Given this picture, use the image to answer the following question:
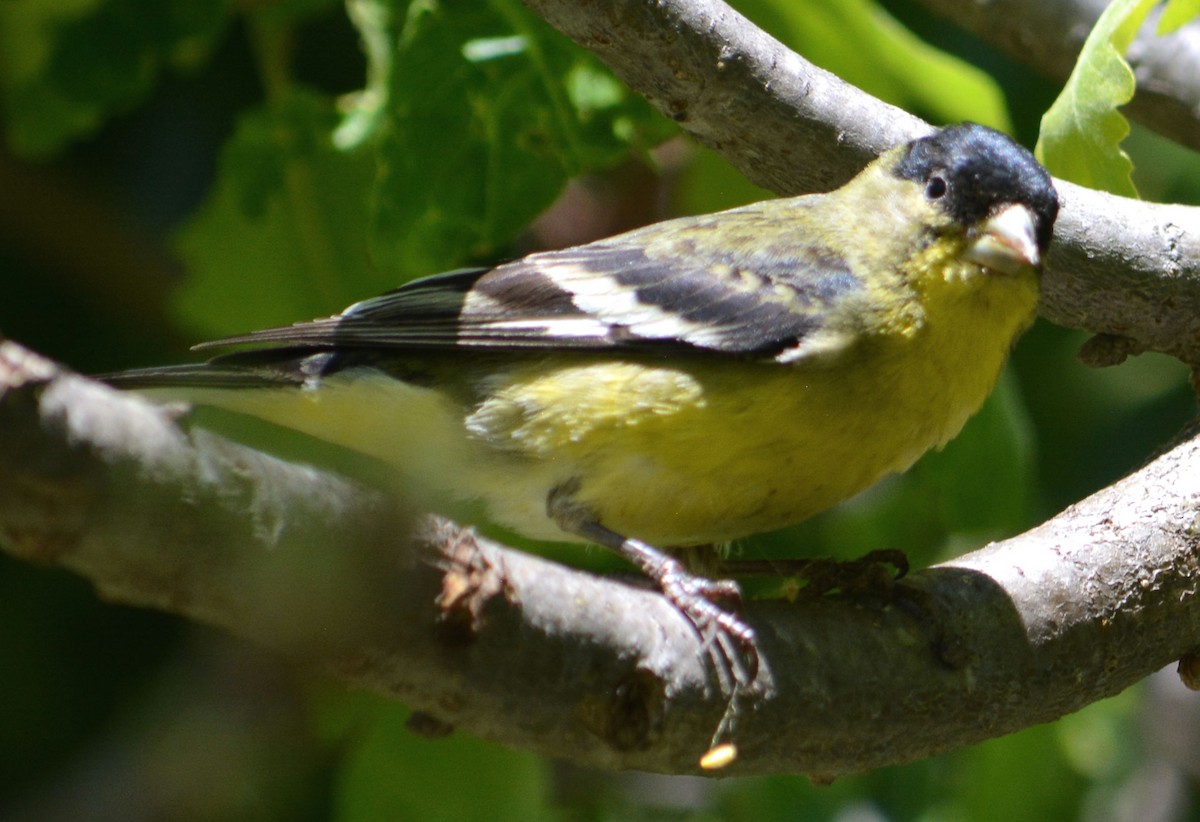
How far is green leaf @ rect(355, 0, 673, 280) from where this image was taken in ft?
10.9

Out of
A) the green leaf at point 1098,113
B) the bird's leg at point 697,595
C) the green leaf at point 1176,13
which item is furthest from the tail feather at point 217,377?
the green leaf at point 1176,13

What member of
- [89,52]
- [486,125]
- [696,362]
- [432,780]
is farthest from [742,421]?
[89,52]

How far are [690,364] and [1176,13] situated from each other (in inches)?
44.9

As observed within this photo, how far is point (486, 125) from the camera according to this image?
3.42 metres

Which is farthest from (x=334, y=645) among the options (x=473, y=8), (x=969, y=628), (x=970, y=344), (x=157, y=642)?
(x=157, y=642)

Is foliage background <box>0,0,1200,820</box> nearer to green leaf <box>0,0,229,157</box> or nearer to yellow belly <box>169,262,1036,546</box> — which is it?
green leaf <box>0,0,229,157</box>

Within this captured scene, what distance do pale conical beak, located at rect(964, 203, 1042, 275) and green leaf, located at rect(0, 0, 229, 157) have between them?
2164 mm

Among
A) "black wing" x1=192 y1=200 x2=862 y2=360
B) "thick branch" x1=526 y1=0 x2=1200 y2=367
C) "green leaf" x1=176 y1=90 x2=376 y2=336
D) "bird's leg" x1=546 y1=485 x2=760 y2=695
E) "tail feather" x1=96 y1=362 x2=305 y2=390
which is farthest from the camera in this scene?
"green leaf" x1=176 y1=90 x2=376 y2=336

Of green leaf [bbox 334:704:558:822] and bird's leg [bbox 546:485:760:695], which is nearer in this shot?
bird's leg [bbox 546:485:760:695]

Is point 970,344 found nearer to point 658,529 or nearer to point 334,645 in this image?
point 658,529

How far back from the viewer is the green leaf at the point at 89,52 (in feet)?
12.0

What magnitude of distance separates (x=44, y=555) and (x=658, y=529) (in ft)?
5.91

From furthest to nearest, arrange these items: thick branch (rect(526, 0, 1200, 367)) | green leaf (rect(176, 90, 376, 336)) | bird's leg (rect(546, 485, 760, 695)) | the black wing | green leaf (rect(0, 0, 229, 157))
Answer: green leaf (rect(176, 90, 376, 336)), green leaf (rect(0, 0, 229, 157)), the black wing, thick branch (rect(526, 0, 1200, 367)), bird's leg (rect(546, 485, 760, 695))

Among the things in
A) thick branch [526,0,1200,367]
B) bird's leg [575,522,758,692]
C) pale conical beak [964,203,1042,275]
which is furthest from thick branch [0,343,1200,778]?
pale conical beak [964,203,1042,275]
